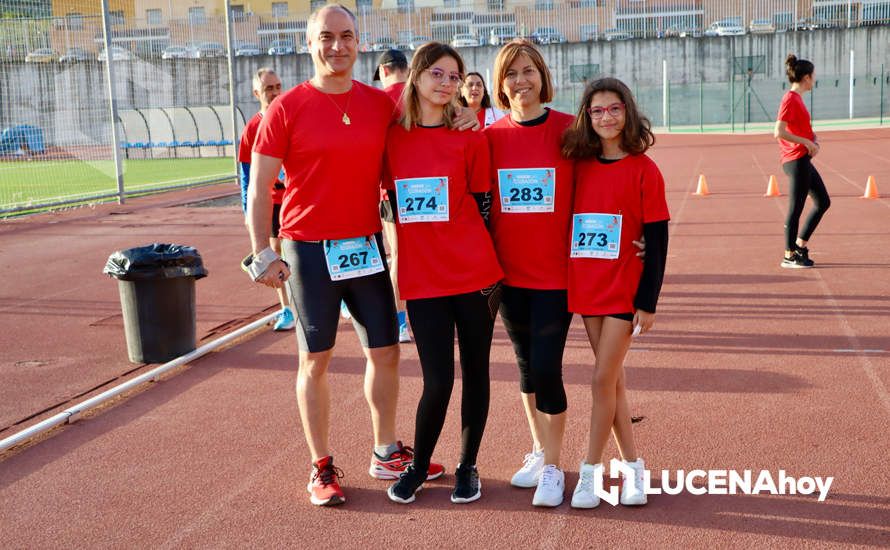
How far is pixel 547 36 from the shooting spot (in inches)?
1900

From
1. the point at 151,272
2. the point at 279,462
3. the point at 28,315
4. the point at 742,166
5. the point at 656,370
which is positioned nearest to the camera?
the point at 279,462

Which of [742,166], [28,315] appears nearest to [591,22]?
[742,166]

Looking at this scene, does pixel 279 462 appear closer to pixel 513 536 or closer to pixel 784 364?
pixel 513 536

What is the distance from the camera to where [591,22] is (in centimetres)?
4847

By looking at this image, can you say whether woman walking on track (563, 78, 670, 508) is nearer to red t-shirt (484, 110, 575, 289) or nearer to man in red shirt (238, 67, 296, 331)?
red t-shirt (484, 110, 575, 289)

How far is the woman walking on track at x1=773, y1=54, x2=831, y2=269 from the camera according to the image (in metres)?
9.41

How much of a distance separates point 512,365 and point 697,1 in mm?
45933

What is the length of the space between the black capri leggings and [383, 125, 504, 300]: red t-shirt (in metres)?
0.20

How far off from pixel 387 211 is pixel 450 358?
0.73 meters

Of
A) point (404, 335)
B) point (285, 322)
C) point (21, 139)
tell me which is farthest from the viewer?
point (21, 139)

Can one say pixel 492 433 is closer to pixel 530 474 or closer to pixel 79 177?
pixel 530 474

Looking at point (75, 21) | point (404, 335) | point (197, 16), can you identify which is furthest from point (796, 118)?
point (197, 16)

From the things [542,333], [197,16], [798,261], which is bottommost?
[798,261]

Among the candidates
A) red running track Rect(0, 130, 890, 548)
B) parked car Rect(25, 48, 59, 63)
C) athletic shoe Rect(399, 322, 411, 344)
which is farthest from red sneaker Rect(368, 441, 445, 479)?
parked car Rect(25, 48, 59, 63)
